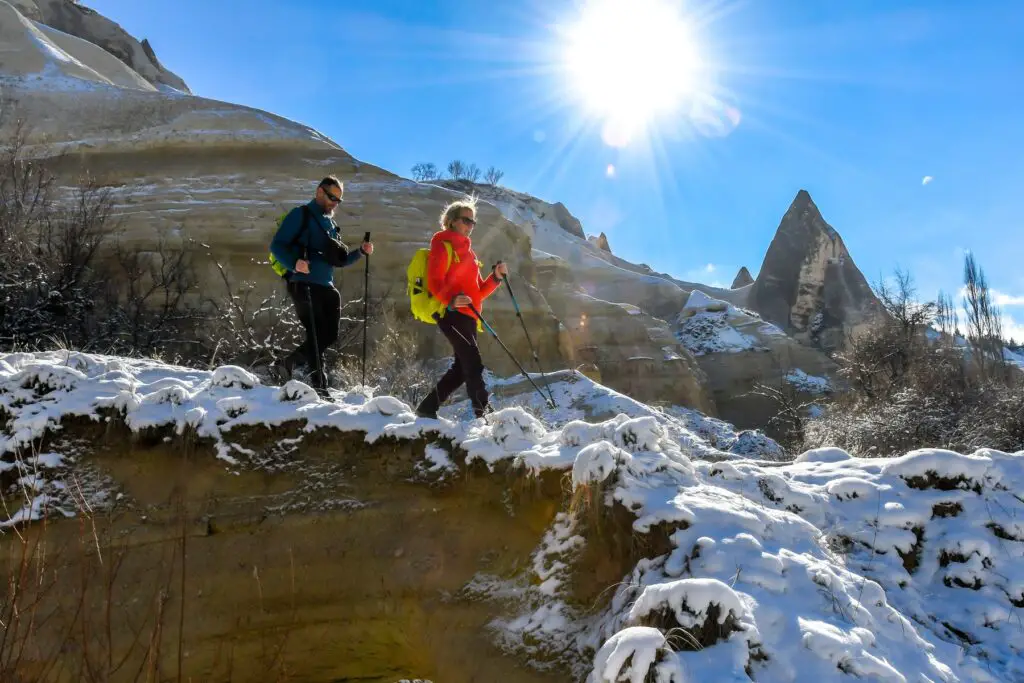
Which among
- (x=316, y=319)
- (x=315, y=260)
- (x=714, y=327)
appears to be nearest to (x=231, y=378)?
(x=316, y=319)

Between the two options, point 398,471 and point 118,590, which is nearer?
point 118,590

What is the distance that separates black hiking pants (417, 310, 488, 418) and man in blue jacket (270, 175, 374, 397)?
92cm

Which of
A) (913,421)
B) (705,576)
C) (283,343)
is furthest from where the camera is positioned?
(283,343)

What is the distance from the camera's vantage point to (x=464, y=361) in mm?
4488

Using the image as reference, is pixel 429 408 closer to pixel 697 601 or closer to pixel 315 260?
pixel 315 260

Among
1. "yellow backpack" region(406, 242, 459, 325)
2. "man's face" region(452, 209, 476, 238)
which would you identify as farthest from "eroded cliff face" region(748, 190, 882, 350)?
"yellow backpack" region(406, 242, 459, 325)

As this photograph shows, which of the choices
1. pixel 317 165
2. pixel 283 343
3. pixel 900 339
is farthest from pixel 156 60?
pixel 900 339

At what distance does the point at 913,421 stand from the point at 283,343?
42.5ft

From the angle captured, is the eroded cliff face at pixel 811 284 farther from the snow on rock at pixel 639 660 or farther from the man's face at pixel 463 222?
the snow on rock at pixel 639 660

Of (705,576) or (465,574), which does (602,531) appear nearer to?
(705,576)

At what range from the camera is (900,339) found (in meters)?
22.2

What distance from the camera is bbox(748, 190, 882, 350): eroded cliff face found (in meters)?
38.0

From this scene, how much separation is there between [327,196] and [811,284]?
137ft

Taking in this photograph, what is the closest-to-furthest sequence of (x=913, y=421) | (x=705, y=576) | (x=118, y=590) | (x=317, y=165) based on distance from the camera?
(x=705, y=576), (x=118, y=590), (x=913, y=421), (x=317, y=165)
